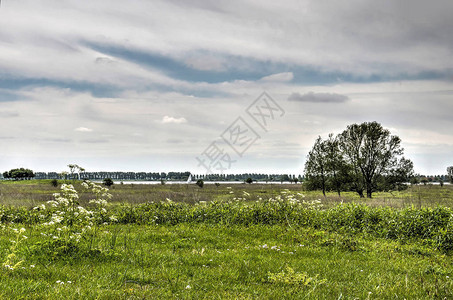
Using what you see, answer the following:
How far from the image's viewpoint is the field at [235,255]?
19.3ft

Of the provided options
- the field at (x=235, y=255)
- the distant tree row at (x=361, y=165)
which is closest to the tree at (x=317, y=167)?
the distant tree row at (x=361, y=165)

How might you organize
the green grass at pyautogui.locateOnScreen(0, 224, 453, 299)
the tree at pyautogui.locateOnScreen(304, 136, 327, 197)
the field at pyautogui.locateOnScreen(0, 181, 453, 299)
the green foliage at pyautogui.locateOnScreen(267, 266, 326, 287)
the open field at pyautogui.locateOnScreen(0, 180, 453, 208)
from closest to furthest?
the green grass at pyautogui.locateOnScreen(0, 224, 453, 299)
the field at pyautogui.locateOnScreen(0, 181, 453, 299)
the green foliage at pyautogui.locateOnScreen(267, 266, 326, 287)
the open field at pyautogui.locateOnScreen(0, 180, 453, 208)
the tree at pyautogui.locateOnScreen(304, 136, 327, 197)

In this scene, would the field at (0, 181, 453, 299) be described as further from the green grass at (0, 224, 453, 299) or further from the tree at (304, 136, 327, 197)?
the tree at (304, 136, 327, 197)

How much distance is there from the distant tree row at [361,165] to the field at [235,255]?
109ft

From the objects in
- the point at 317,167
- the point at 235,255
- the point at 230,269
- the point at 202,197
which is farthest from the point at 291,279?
the point at 317,167

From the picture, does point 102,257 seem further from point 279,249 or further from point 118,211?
point 118,211

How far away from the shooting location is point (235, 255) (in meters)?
8.62

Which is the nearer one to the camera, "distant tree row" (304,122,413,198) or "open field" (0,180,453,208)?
"open field" (0,180,453,208)

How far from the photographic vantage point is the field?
5.88 meters

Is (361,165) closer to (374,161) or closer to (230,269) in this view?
(374,161)

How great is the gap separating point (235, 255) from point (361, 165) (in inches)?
1761

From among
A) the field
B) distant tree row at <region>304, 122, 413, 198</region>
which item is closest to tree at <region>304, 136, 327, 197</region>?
distant tree row at <region>304, 122, 413, 198</region>

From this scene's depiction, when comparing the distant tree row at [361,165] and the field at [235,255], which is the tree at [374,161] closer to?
the distant tree row at [361,165]

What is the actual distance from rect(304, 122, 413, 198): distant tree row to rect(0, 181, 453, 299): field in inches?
Answer: 1311
